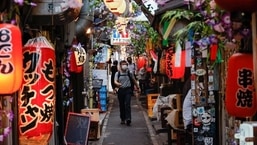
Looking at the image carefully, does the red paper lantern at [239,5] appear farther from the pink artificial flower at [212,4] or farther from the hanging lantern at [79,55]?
the hanging lantern at [79,55]

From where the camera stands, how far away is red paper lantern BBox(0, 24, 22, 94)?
6.13m

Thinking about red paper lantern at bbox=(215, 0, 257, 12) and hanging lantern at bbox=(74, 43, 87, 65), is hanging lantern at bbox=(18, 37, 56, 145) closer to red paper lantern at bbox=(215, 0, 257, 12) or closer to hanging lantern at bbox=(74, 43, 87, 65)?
red paper lantern at bbox=(215, 0, 257, 12)

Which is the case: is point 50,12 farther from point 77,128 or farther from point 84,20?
point 84,20

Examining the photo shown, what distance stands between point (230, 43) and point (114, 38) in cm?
2467

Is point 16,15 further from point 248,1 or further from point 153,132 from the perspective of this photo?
point 153,132

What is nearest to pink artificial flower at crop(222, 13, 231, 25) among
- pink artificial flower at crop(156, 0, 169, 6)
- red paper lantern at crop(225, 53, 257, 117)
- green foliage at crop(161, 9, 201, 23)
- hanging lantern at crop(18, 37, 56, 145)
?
red paper lantern at crop(225, 53, 257, 117)

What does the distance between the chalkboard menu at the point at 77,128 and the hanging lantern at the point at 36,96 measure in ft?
17.8

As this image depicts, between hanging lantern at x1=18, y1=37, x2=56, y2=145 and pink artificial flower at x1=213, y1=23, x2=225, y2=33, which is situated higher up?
pink artificial flower at x1=213, y1=23, x2=225, y2=33

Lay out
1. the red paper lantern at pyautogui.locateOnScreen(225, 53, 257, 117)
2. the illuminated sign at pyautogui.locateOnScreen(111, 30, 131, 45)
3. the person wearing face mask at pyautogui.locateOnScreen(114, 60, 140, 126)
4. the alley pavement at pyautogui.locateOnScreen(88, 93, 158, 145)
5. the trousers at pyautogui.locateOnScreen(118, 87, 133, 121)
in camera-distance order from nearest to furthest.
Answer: the red paper lantern at pyautogui.locateOnScreen(225, 53, 257, 117) → the alley pavement at pyautogui.locateOnScreen(88, 93, 158, 145) → the person wearing face mask at pyautogui.locateOnScreen(114, 60, 140, 126) → the trousers at pyautogui.locateOnScreen(118, 87, 133, 121) → the illuminated sign at pyautogui.locateOnScreen(111, 30, 131, 45)

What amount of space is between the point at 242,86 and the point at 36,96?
316 centimetres

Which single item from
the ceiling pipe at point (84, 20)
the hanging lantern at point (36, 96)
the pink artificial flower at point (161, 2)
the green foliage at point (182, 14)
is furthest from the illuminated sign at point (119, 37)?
the hanging lantern at point (36, 96)

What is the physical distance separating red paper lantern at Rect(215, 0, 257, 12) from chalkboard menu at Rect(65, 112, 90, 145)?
8278mm

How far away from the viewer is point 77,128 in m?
13.6

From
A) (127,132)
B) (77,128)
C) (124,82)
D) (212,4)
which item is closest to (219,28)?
(212,4)
